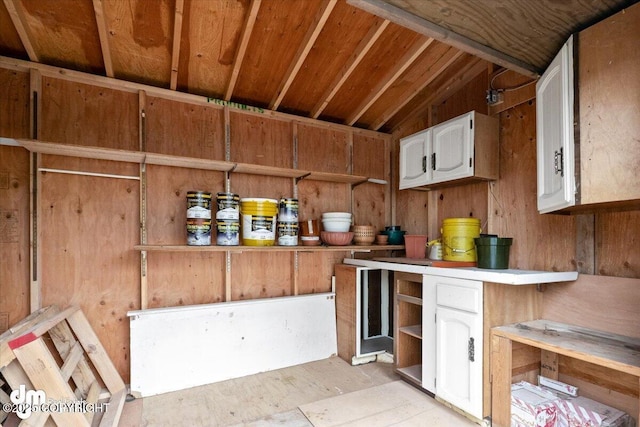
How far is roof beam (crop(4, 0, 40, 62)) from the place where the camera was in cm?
184

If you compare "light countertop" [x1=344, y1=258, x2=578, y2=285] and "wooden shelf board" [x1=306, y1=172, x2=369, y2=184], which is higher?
"wooden shelf board" [x1=306, y1=172, x2=369, y2=184]

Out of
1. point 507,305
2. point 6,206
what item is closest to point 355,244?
point 507,305

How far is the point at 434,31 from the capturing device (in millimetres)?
1477

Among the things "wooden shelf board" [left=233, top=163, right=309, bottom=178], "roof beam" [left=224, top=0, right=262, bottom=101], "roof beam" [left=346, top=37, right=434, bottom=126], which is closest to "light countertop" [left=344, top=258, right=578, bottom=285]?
"wooden shelf board" [left=233, top=163, right=309, bottom=178]

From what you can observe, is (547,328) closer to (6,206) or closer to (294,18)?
(294,18)

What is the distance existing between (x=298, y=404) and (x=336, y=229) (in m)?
1.33

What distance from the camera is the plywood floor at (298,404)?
2.09 meters

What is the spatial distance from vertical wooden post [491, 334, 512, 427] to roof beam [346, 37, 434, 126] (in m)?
1.95

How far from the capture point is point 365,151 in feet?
11.5

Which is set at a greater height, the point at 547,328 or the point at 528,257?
the point at 528,257

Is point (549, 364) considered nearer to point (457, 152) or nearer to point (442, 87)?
point (457, 152)

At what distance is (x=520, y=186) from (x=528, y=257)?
0.50 meters

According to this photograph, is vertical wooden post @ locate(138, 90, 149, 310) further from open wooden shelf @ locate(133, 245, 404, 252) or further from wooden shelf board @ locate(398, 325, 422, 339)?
wooden shelf board @ locate(398, 325, 422, 339)

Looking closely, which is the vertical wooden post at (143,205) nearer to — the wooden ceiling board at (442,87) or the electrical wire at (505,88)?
the wooden ceiling board at (442,87)
